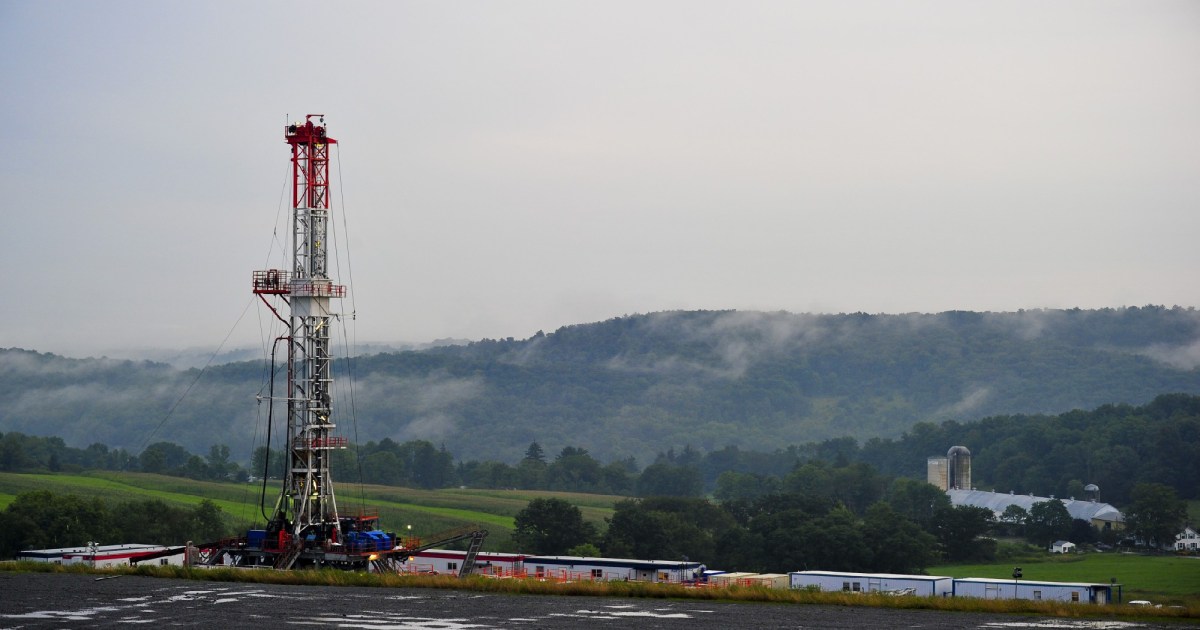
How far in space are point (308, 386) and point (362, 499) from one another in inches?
Result: 2439

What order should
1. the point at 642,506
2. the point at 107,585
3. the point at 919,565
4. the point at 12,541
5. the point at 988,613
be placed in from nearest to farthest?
1. the point at 988,613
2. the point at 107,585
3. the point at 12,541
4. the point at 919,565
5. the point at 642,506

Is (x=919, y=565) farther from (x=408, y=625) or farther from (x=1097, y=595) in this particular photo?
(x=408, y=625)

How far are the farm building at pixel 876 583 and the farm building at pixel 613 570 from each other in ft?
14.1

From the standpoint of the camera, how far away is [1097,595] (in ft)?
163

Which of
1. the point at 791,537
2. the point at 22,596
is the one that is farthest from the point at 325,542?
the point at 791,537

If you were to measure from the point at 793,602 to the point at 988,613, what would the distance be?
501 centimetres

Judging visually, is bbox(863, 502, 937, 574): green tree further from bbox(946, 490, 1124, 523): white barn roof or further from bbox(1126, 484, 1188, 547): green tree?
bbox(946, 490, 1124, 523): white barn roof

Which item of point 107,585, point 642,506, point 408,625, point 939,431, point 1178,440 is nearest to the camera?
point 408,625

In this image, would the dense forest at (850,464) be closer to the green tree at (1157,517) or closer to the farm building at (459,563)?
the green tree at (1157,517)

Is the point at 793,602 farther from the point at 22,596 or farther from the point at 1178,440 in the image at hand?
the point at 1178,440

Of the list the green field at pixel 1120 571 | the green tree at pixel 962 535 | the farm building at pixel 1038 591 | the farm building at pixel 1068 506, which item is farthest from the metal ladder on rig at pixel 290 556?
the farm building at pixel 1068 506

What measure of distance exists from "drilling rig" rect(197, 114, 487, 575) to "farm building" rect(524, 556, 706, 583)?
18.8 ft

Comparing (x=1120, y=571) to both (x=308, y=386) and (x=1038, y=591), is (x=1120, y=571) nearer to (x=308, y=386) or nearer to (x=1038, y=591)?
(x=1038, y=591)

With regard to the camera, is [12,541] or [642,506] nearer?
[12,541]
